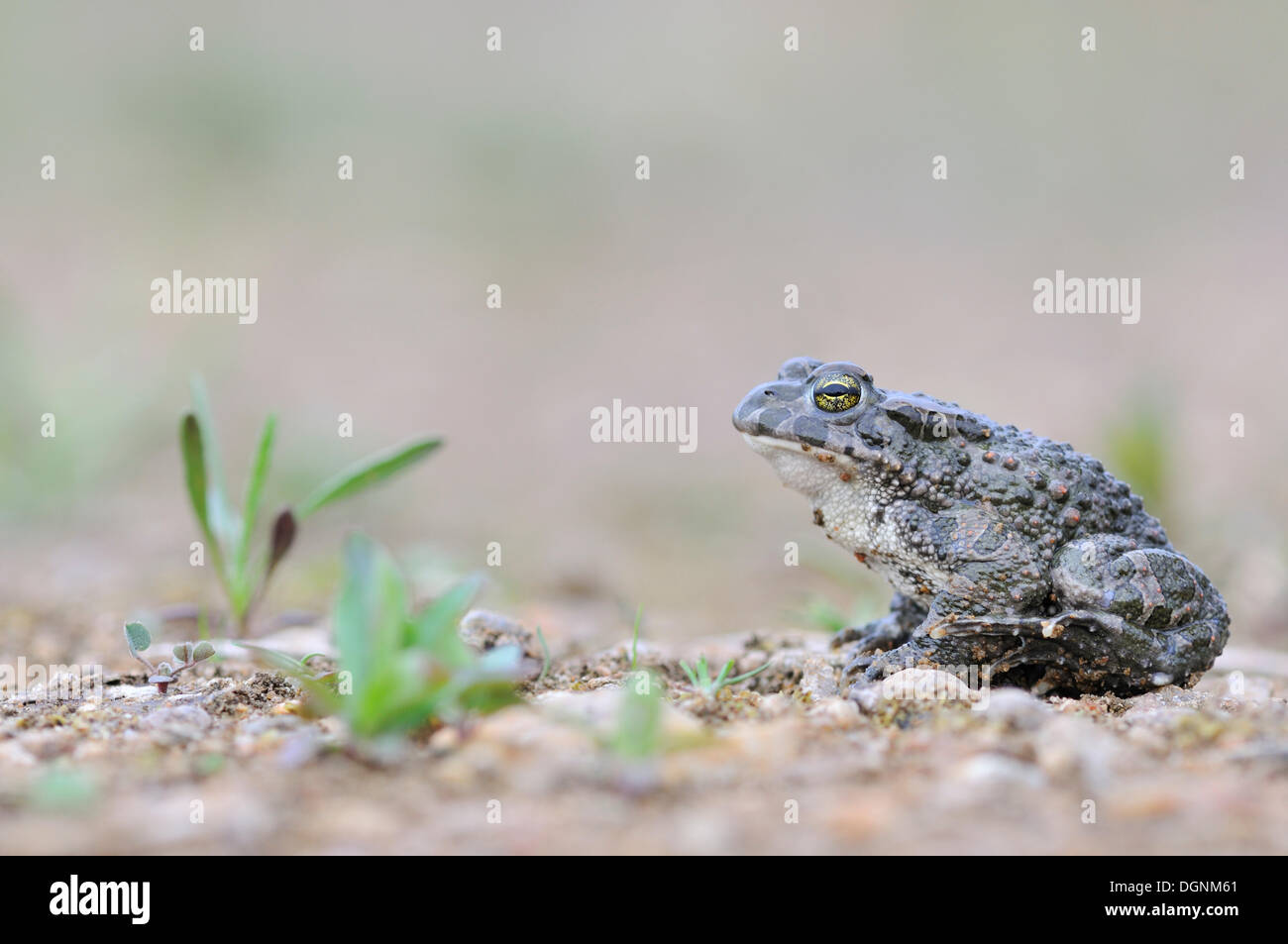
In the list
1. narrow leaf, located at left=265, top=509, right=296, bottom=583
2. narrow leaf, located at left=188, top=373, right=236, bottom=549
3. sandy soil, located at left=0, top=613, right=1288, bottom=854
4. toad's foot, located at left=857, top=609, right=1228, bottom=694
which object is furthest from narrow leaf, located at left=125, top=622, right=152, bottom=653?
toad's foot, located at left=857, top=609, right=1228, bottom=694

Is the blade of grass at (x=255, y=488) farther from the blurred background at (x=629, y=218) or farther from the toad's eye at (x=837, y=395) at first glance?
the blurred background at (x=629, y=218)

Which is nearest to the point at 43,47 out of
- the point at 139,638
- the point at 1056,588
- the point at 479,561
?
the point at 479,561

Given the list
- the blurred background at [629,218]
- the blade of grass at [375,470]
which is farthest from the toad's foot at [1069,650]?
the blurred background at [629,218]

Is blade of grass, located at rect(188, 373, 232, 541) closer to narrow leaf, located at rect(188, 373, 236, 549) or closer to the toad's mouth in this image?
narrow leaf, located at rect(188, 373, 236, 549)

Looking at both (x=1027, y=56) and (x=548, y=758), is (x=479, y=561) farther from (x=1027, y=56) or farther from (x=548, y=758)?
(x=1027, y=56)

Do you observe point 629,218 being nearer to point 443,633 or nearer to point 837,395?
point 837,395

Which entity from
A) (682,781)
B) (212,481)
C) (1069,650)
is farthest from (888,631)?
(212,481)
